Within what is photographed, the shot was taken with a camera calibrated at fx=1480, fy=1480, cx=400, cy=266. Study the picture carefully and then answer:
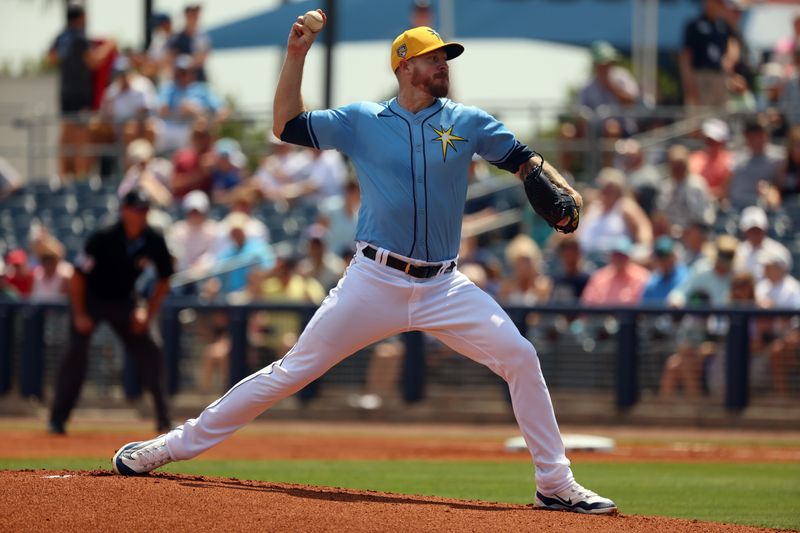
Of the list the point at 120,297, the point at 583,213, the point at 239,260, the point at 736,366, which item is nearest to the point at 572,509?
the point at 120,297

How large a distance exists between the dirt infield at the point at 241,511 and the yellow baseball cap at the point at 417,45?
2.13 metres

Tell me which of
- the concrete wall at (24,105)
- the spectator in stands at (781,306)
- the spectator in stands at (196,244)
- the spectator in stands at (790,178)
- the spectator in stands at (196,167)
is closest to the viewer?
the spectator in stands at (781,306)

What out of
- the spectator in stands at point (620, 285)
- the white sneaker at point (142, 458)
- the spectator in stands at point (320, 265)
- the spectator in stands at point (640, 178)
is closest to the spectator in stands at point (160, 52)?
the spectator in stands at point (320, 265)

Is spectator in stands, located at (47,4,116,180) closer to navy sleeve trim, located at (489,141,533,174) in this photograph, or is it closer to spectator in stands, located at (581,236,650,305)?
spectator in stands, located at (581,236,650,305)

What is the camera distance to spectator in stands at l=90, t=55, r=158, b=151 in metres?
20.3

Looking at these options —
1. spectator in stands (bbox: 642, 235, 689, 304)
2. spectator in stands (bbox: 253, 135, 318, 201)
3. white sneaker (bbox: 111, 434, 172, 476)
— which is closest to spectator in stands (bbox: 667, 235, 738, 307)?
spectator in stands (bbox: 642, 235, 689, 304)

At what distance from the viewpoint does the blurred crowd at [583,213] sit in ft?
48.5

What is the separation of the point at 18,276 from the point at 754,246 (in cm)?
870

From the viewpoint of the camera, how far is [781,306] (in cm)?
1448

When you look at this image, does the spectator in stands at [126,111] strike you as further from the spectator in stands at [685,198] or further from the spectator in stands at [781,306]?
the spectator in stands at [781,306]

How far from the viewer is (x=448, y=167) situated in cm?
703

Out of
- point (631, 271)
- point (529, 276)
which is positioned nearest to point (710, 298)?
point (631, 271)

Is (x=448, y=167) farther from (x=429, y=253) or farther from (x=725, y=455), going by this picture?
(x=725, y=455)

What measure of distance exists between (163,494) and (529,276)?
929 centimetres
